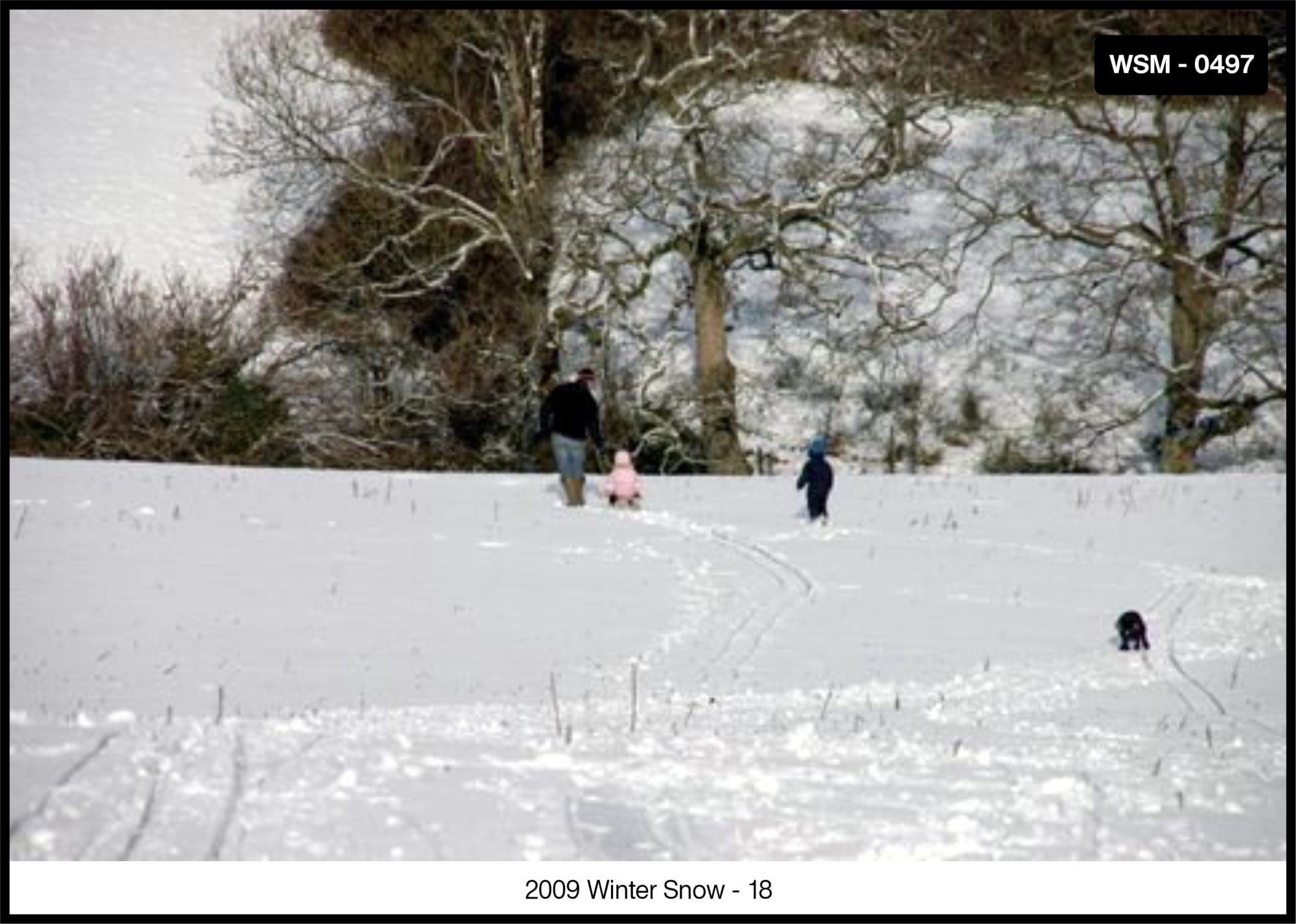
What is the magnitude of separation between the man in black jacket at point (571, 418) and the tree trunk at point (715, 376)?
10213 millimetres

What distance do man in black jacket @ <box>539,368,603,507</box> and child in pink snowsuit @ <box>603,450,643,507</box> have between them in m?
0.54

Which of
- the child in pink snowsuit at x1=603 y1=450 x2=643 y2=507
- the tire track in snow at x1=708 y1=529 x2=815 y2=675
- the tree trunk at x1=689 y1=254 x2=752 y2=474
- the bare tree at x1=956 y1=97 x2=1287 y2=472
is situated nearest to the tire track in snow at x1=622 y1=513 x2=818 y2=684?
the tire track in snow at x1=708 y1=529 x2=815 y2=675

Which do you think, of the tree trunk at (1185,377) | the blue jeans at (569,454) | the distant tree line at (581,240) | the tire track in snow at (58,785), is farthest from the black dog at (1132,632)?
the tree trunk at (1185,377)

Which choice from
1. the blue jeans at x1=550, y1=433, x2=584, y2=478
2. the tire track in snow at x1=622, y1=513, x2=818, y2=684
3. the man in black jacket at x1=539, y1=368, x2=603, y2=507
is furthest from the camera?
the blue jeans at x1=550, y1=433, x2=584, y2=478

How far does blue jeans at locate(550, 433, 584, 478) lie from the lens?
2234 cm

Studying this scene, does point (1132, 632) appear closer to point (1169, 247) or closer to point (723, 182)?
point (1169, 247)

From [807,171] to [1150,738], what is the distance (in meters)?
23.0

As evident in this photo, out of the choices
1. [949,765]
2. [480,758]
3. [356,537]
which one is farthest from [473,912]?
[356,537]

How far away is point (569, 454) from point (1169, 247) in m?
13.6

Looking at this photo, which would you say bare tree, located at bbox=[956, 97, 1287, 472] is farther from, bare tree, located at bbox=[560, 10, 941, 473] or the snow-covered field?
the snow-covered field

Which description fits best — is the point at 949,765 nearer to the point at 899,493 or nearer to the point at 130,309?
the point at 899,493

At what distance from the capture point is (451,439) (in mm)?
33500

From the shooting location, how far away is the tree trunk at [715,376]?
107 ft

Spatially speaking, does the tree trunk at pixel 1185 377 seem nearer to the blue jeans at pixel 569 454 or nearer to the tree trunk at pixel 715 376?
the tree trunk at pixel 715 376
